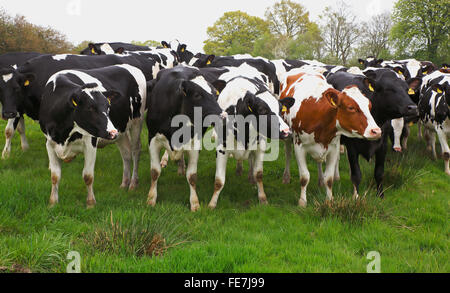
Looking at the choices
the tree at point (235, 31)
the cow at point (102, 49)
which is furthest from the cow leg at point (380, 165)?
the tree at point (235, 31)

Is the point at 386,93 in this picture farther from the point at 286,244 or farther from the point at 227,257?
the point at 227,257

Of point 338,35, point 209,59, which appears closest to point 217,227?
point 209,59

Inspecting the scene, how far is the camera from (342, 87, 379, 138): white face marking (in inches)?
213

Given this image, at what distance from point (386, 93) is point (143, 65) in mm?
6105

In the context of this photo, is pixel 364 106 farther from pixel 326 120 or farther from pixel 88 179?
pixel 88 179

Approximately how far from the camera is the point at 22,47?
2525 cm

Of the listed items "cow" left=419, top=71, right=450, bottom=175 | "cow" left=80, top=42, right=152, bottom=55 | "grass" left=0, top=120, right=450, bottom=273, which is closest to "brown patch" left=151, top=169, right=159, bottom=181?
"grass" left=0, top=120, right=450, bottom=273

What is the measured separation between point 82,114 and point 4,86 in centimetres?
322

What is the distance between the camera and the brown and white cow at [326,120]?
5.59 metres

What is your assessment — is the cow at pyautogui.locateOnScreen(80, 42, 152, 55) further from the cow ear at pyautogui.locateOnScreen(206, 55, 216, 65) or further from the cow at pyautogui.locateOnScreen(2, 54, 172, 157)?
the cow at pyautogui.locateOnScreen(2, 54, 172, 157)

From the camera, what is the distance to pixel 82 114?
209 inches

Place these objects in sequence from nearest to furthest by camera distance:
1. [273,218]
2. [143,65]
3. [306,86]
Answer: [273,218] → [306,86] → [143,65]

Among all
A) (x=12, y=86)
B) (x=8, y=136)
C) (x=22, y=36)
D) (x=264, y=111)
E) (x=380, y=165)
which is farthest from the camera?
(x=22, y=36)
